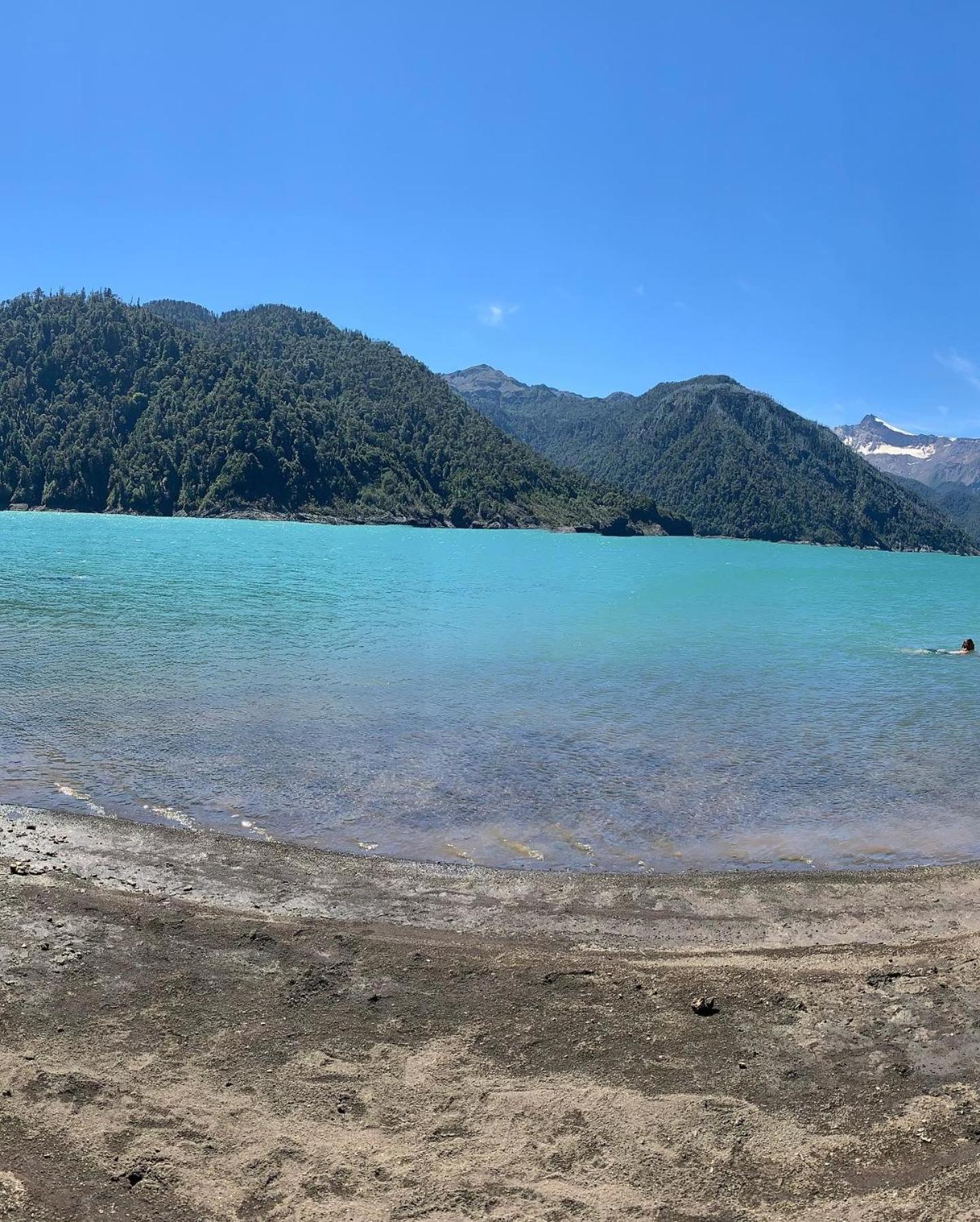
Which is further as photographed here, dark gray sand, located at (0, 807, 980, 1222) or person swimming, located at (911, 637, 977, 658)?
person swimming, located at (911, 637, 977, 658)

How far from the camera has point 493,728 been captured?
62.5 feet

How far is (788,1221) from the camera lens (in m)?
5.05

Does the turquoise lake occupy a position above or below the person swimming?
below

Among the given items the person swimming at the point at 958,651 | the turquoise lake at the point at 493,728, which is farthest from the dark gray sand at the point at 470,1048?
the person swimming at the point at 958,651

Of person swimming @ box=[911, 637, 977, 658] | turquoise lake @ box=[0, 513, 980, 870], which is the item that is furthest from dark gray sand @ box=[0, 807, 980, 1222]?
person swimming @ box=[911, 637, 977, 658]

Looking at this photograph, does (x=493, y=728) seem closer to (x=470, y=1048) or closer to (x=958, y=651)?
(x=470, y=1048)

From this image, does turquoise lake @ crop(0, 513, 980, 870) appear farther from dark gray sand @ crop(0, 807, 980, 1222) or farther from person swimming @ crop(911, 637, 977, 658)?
dark gray sand @ crop(0, 807, 980, 1222)

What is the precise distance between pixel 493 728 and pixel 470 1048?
12.4 m

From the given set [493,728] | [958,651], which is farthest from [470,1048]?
[958,651]

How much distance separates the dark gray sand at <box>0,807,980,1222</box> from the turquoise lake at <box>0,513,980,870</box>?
7.51ft

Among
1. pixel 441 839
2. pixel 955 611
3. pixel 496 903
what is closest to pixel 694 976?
pixel 496 903

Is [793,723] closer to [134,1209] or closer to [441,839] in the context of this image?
[441,839]

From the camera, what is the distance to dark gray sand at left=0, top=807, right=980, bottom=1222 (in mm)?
5230

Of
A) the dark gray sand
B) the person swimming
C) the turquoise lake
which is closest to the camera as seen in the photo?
the dark gray sand
